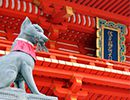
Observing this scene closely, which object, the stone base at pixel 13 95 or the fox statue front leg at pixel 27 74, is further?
the fox statue front leg at pixel 27 74

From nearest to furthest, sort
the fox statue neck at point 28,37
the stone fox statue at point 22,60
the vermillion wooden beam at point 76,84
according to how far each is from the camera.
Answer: the stone fox statue at point 22,60
the fox statue neck at point 28,37
the vermillion wooden beam at point 76,84

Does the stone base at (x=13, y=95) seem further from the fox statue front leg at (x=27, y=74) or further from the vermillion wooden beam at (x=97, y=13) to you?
the vermillion wooden beam at (x=97, y=13)

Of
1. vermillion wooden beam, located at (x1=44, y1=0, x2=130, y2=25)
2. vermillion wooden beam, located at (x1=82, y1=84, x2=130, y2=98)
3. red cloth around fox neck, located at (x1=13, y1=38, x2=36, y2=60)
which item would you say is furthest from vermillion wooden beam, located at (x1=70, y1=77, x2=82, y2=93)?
red cloth around fox neck, located at (x1=13, y1=38, x2=36, y2=60)

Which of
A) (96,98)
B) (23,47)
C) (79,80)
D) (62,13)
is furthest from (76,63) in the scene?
(23,47)

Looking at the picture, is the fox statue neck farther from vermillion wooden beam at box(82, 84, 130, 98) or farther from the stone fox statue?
vermillion wooden beam at box(82, 84, 130, 98)

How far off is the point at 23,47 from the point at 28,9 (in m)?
6.99

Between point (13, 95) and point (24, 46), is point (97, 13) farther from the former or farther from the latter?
point (13, 95)

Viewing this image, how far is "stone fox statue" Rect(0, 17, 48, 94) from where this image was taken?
589cm

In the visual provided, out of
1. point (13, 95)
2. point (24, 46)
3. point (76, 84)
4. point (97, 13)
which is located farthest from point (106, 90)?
point (13, 95)

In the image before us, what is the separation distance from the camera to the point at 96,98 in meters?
12.0

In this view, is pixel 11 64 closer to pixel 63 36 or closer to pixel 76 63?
pixel 76 63

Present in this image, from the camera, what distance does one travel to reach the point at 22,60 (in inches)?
238

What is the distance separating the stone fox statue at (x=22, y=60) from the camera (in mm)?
5895

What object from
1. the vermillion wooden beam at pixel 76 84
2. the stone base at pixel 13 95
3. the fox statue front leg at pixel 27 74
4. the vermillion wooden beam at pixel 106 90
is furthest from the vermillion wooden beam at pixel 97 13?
the stone base at pixel 13 95
